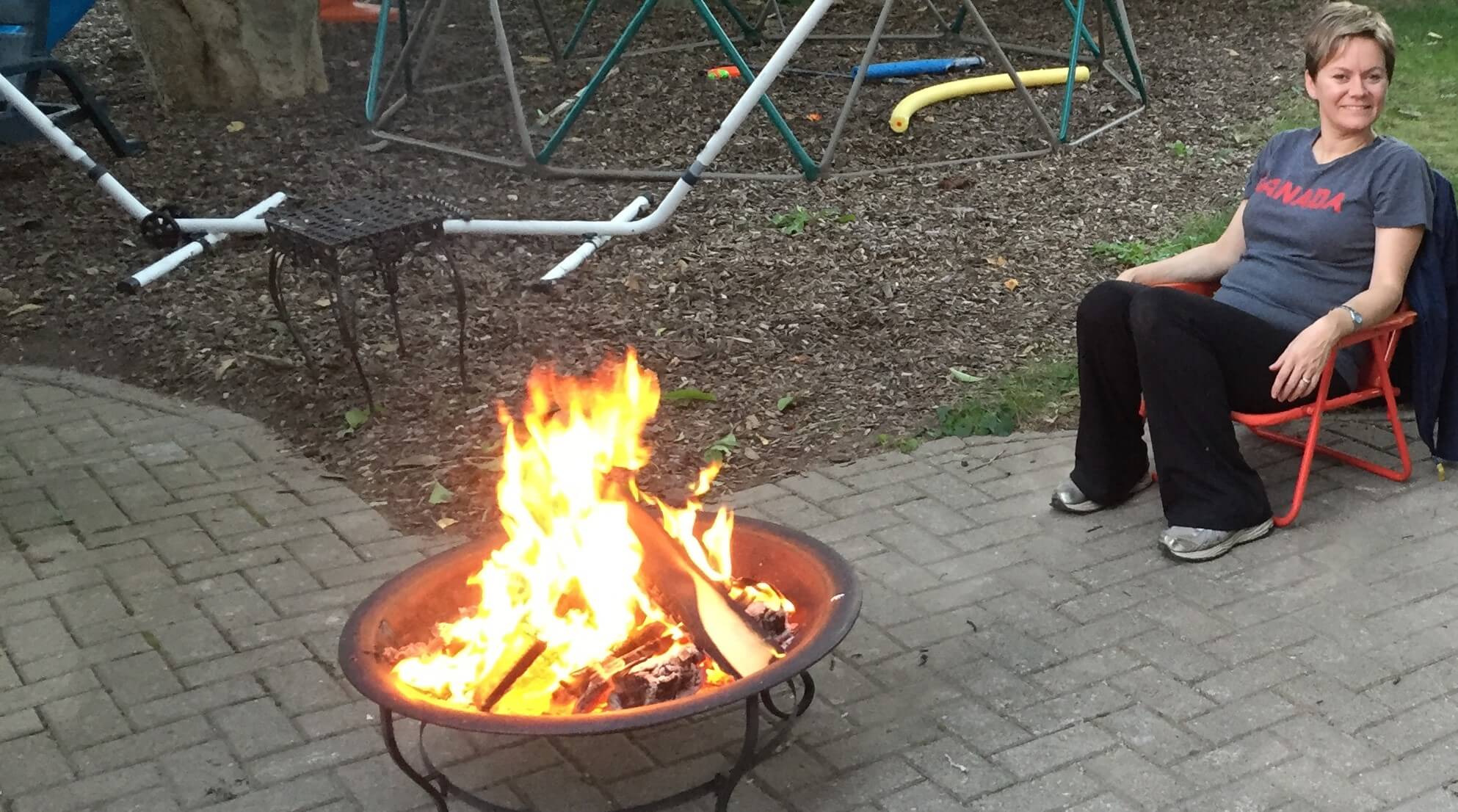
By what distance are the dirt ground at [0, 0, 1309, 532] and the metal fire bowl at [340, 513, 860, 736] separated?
131cm

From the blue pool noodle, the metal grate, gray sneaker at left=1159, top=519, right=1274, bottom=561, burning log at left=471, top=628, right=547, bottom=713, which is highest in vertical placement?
the blue pool noodle

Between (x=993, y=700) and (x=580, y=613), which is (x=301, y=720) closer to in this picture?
(x=580, y=613)

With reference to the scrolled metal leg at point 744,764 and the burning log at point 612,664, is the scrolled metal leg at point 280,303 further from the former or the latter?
the scrolled metal leg at point 744,764

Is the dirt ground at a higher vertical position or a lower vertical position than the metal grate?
lower

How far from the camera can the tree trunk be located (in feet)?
26.7

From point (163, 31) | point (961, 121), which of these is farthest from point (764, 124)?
point (163, 31)

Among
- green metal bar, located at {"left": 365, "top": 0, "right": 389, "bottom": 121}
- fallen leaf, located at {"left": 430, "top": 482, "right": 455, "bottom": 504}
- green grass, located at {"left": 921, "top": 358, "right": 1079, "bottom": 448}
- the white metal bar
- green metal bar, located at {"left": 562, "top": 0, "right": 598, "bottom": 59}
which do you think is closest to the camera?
fallen leaf, located at {"left": 430, "top": 482, "right": 455, "bottom": 504}

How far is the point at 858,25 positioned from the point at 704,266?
4.89 meters

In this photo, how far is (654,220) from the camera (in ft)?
20.4

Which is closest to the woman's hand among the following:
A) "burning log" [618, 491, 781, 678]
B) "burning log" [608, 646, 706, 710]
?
"burning log" [618, 491, 781, 678]

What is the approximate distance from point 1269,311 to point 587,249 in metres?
3.05

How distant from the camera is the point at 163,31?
818 centimetres

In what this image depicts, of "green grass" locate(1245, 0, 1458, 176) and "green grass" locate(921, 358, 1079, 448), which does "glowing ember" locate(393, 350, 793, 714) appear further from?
"green grass" locate(1245, 0, 1458, 176)

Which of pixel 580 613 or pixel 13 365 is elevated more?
pixel 580 613
